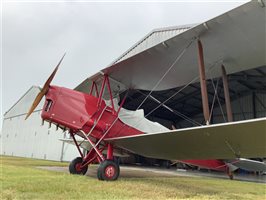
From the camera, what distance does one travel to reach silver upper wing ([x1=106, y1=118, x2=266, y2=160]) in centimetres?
385

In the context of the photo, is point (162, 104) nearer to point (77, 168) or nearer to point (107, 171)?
point (107, 171)

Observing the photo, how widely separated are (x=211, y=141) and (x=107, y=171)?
245cm

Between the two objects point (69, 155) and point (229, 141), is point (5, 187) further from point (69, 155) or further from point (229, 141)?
point (69, 155)

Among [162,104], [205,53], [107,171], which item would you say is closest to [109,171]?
[107,171]

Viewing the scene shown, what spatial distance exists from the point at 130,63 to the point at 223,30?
242cm

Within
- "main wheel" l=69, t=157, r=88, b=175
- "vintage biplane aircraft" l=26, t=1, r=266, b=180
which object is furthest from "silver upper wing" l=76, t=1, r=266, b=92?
"main wheel" l=69, t=157, r=88, b=175

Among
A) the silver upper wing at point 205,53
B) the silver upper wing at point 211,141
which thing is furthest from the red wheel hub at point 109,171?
the silver upper wing at point 205,53

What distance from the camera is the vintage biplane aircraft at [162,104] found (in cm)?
454

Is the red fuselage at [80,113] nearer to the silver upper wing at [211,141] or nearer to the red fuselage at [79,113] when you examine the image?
the red fuselage at [79,113]

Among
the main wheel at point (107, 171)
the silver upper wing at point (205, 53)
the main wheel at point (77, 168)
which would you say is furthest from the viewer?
the main wheel at point (77, 168)

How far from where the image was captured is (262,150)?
433 centimetres

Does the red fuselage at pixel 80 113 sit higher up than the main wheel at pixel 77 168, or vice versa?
the red fuselage at pixel 80 113

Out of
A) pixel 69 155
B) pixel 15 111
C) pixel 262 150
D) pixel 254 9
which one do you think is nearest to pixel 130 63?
pixel 254 9

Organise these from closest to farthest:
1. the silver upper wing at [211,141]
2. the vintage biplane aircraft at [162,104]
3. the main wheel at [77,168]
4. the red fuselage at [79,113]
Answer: the silver upper wing at [211,141], the vintage biplane aircraft at [162,104], the red fuselage at [79,113], the main wheel at [77,168]
